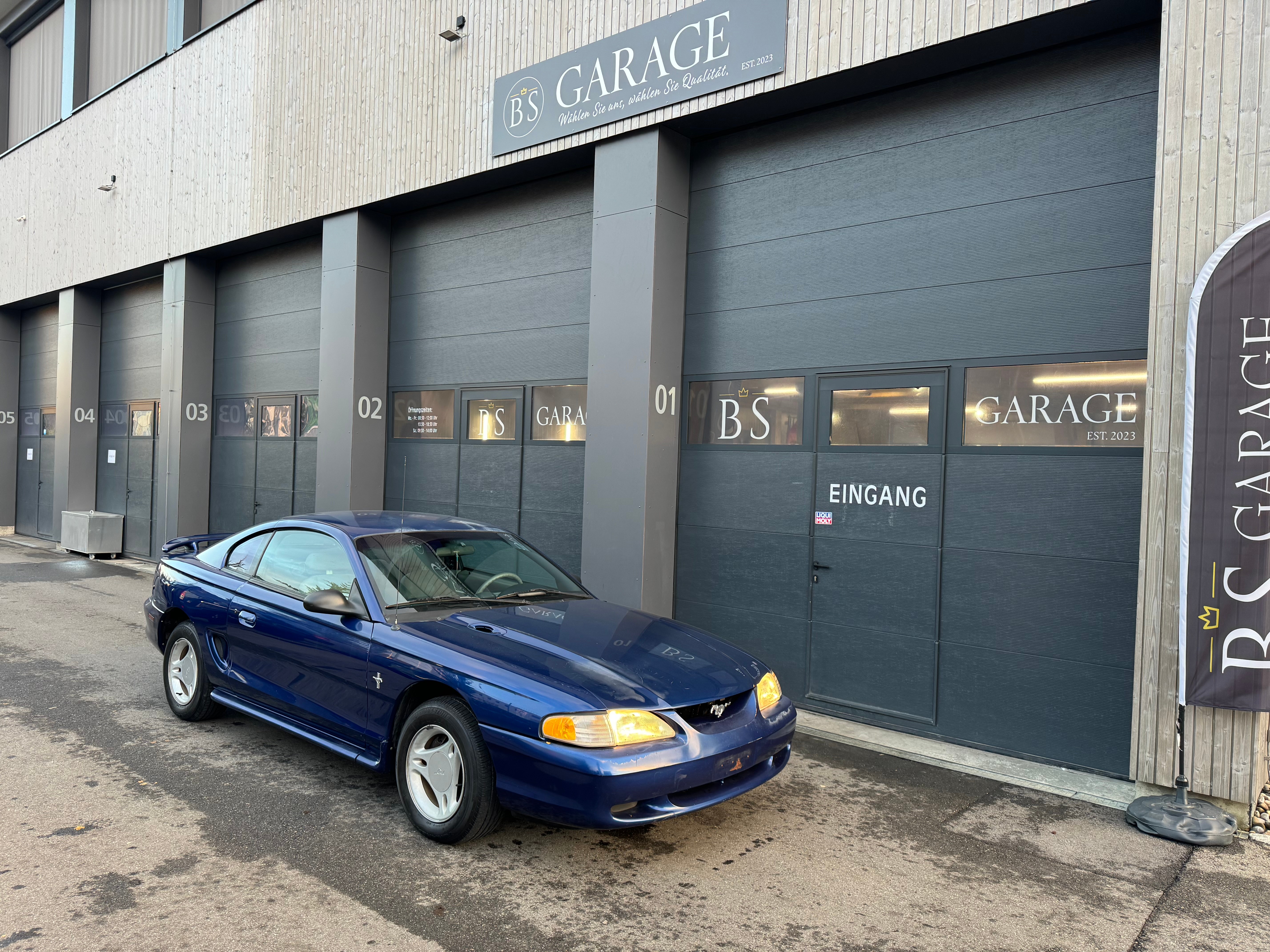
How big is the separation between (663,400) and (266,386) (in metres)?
7.75

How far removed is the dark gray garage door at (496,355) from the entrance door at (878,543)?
8.77 ft

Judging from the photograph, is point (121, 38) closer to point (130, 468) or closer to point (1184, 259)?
point (130, 468)

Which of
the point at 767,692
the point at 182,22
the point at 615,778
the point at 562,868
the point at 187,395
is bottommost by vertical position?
the point at 562,868

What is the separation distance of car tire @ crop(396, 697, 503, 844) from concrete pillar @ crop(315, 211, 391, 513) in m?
6.88

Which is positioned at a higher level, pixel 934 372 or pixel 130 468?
pixel 934 372

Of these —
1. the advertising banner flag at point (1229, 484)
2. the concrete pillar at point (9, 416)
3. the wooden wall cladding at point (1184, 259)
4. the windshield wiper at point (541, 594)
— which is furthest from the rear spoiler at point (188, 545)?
the concrete pillar at point (9, 416)

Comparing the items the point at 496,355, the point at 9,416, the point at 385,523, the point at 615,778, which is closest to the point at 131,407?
the point at 9,416

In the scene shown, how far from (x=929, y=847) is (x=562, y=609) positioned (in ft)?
7.33

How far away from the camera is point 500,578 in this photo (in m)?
5.29

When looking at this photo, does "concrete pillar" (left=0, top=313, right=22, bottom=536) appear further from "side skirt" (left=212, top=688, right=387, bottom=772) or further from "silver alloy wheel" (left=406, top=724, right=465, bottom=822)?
"silver alloy wheel" (left=406, top=724, right=465, bottom=822)

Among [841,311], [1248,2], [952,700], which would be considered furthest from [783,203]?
[952,700]

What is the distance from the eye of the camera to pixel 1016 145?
6309 millimetres

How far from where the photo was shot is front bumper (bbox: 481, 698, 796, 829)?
146 inches

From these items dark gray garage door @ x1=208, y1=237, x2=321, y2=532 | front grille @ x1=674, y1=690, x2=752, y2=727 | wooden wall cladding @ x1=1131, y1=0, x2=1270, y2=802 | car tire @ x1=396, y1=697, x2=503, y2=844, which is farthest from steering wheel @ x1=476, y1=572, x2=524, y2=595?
dark gray garage door @ x1=208, y1=237, x2=321, y2=532
